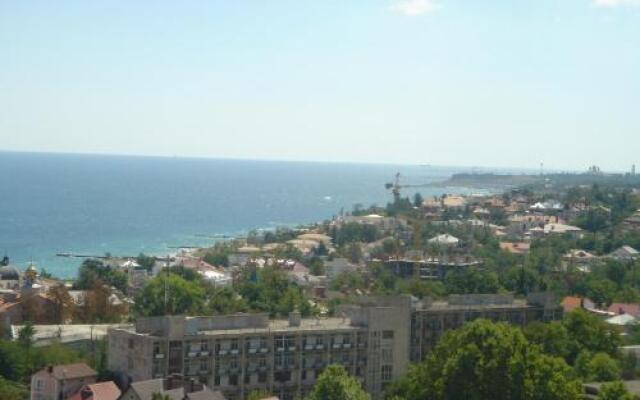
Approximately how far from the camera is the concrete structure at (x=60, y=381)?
90.9ft

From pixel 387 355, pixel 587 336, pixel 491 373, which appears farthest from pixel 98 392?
pixel 587 336

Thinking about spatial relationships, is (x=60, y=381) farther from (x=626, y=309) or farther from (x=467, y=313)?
(x=626, y=309)

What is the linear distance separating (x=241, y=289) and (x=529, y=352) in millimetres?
23913

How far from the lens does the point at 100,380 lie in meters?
28.6

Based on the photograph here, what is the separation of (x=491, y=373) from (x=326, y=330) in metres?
6.54

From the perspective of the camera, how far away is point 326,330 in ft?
102

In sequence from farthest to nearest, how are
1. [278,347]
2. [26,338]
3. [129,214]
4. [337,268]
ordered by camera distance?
[129,214]
[337,268]
[26,338]
[278,347]

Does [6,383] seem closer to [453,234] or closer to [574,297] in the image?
[574,297]

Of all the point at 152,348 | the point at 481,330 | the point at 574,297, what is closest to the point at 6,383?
the point at 152,348

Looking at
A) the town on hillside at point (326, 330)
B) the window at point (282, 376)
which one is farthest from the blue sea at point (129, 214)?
the window at point (282, 376)

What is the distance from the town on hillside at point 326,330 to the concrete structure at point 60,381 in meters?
0.04

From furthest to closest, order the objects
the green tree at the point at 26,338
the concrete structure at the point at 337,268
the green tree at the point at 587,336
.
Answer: the concrete structure at the point at 337,268 < the green tree at the point at 587,336 < the green tree at the point at 26,338

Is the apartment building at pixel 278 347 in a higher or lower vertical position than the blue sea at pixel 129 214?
higher

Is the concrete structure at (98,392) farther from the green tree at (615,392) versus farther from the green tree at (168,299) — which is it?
the green tree at (168,299)
